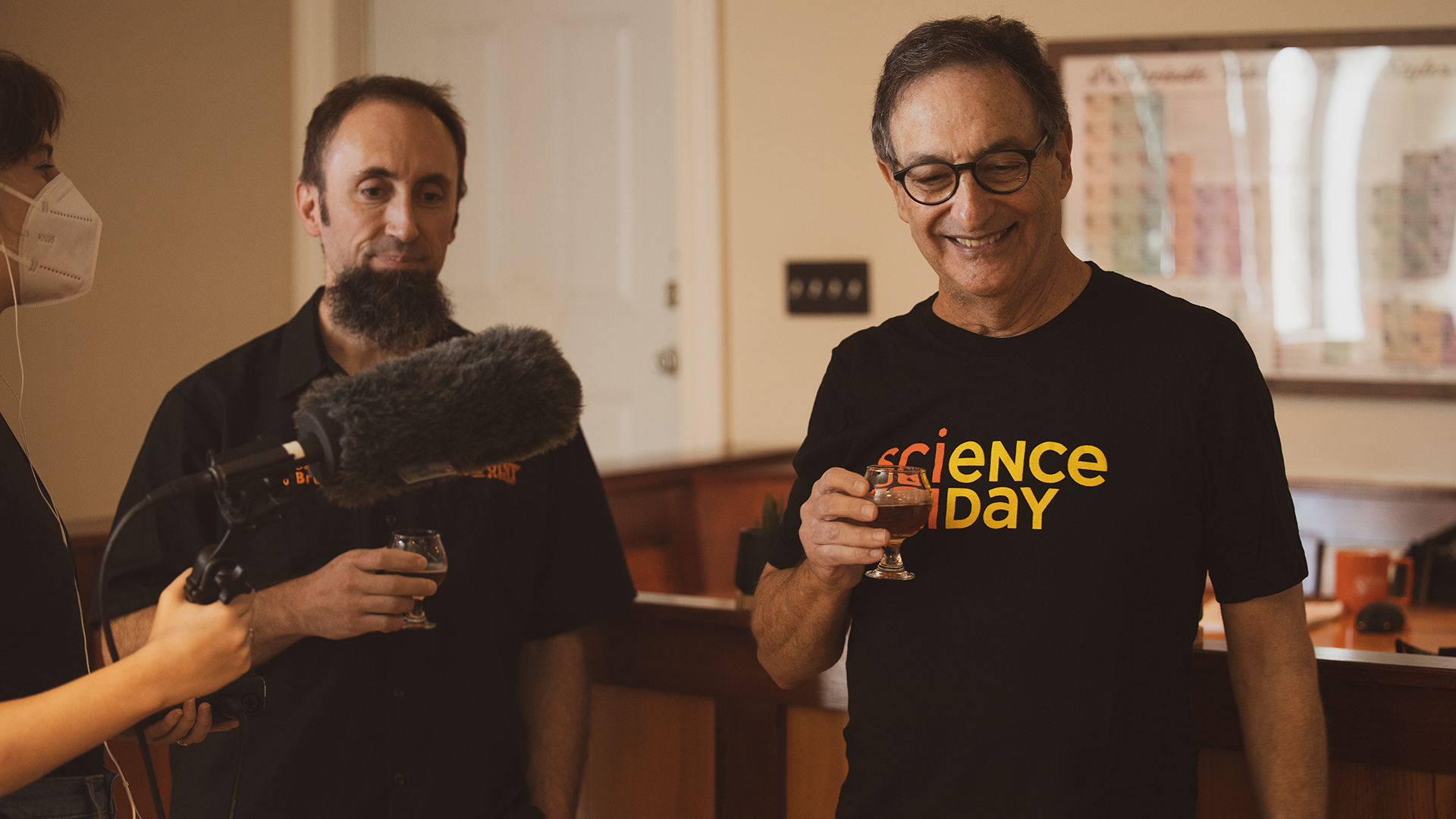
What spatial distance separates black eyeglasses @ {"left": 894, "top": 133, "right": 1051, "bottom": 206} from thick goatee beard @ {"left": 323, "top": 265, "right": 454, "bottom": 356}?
683 mm

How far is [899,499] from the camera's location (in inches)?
42.8

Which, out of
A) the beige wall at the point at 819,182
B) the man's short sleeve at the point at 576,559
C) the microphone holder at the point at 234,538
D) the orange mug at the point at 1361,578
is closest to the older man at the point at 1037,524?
the man's short sleeve at the point at 576,559

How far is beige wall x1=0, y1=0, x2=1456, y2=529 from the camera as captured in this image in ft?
9.55

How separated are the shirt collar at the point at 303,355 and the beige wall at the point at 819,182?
86.1 inches

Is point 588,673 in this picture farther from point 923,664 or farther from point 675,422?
point 675,422

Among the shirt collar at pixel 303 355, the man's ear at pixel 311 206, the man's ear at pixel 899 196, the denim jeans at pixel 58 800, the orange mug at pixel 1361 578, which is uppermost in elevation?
the man's ear at pixel 311 206

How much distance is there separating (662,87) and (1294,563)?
Result: 302cm

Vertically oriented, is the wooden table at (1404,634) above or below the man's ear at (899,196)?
below

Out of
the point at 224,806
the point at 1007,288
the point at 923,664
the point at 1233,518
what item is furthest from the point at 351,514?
the point at 1233,518

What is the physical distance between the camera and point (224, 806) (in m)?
1.33

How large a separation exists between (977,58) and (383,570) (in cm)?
86

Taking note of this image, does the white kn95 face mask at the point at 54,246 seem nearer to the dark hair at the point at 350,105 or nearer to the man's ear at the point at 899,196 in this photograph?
the dark hair at the point at 350,105

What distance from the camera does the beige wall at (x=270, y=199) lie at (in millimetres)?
2912

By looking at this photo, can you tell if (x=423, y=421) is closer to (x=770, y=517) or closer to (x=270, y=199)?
(x=770, y=517)
